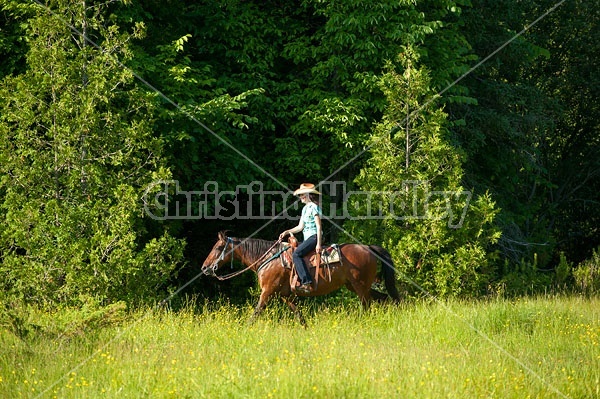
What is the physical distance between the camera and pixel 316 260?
13797 mm

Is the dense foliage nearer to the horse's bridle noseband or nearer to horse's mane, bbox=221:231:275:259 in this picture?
the horse's bridle noseband

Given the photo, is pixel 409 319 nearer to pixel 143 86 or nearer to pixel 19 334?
pixel 19 334

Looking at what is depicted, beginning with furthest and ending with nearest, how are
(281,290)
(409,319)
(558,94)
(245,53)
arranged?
(558,94) → (245,53) → (281,290) → (409,319)

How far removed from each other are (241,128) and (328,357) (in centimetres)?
812

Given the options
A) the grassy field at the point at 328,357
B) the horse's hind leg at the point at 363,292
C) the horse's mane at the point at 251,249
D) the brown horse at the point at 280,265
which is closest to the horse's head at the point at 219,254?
the brown horse at the point at 280,265

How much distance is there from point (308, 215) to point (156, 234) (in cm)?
491

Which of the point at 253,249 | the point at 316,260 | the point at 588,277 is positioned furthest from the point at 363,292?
the point at 588,277

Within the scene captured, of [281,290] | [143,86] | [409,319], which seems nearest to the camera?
[409,319]

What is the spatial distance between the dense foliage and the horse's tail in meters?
1.17

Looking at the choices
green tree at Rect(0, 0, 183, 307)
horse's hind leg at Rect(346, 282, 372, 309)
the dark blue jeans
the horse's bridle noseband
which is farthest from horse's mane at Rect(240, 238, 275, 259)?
horse's hind leg at Rect(346, 282, 372, 309)

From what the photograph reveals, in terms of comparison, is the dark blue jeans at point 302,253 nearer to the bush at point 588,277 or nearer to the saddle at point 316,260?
the saddle at point 316,260

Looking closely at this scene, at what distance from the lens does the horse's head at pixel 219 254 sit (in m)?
13.8

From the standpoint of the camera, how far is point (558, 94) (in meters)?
28.9

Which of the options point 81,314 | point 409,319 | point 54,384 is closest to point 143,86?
point 81,314
